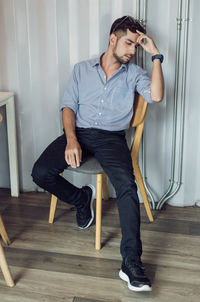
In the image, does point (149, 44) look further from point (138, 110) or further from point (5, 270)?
point (5, 270)

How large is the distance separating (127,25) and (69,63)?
0.52m

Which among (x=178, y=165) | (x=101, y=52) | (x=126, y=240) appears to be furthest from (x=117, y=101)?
(x=126, y=240)

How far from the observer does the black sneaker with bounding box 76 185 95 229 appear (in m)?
2.44

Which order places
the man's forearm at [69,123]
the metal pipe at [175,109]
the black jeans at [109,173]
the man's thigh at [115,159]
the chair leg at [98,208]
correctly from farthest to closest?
the metal pipe at [175,109] → the man's forearm at [69,123] → the chair leg at [98,208] → the man's thigh at [115,159] → the black jeans at [109,173]

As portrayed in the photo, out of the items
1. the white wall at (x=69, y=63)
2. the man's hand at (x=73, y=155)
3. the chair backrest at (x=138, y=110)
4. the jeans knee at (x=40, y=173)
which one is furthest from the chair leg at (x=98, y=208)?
the white wall at (x=69, y=63)

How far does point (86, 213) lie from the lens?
2455mm

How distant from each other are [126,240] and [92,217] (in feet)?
1.74

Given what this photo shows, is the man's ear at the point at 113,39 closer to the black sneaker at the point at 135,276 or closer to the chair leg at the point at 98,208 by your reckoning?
the chair leg at the point at 98,208

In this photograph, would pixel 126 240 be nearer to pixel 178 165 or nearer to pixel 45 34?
pixel 178 165

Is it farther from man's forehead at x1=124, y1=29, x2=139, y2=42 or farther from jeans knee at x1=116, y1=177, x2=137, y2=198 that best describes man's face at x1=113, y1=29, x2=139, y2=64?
jeans knee at x1=116, y1=177, x2=137, y2=198

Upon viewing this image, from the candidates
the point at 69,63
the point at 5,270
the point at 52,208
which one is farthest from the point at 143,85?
the point at 5,270

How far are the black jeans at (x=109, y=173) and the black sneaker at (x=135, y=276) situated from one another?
0.04m

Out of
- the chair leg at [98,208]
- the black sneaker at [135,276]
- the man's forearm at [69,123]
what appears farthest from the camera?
the man's forearm at [69,123]

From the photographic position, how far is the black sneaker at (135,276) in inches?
74.5
